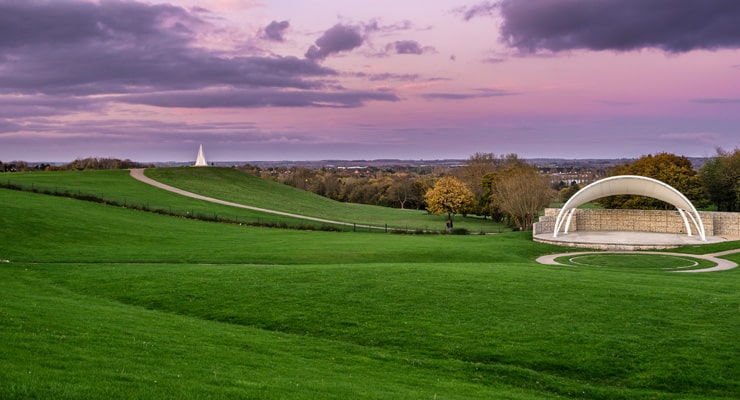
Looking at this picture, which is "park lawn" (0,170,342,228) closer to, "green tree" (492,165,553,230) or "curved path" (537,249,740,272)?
"green tree" (492,165,553,230)

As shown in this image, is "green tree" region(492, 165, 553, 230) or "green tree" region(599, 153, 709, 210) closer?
"green tree" region(599, 153, 709, 210)

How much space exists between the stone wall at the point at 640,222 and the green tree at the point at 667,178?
1699cm

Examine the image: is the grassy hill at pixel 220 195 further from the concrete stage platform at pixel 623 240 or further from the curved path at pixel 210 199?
the concrete stage platform at pixel 623 240

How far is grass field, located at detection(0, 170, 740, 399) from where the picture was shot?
11039 millimetres

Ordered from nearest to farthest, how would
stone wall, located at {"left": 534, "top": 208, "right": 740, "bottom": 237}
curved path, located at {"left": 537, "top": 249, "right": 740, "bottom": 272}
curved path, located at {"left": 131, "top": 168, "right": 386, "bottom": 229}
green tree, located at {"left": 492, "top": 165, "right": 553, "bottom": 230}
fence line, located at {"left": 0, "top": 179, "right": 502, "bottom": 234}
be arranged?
curved path, located at {"left": 537, "top": 249, "right": 740, "bottom": 272} → stone wall, located at {"left": 534, "top": 208, "right": 740, "bottom": 237} → fence line, located at {"left": 0, "top": 179, "right": 502, "bottom": 234} → green tree, located at {"left": 492, "top": 165, "right": 553, "bottom": 230} → curved path, located at {"left": 131, "top": 168, "right": 386, "bottom": 229}

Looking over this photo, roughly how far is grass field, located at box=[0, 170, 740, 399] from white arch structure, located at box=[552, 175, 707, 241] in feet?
63.0

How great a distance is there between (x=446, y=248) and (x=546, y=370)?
78.1 ft

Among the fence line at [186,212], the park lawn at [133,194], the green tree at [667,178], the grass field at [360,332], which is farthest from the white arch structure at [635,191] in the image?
the park lawn at [133,194]

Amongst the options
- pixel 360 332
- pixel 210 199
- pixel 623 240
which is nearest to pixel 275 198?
pixel 210 199

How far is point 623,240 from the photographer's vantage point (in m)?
43.4

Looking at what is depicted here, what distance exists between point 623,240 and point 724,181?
33.1m

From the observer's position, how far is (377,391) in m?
11.3

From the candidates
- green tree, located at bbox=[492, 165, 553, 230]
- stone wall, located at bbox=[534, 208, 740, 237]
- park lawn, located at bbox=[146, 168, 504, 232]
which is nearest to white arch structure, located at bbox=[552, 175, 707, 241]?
stone wall, located at bbox=[534, 208, 740, 237]

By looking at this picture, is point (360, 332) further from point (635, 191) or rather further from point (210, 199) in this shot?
point (210, 199)
